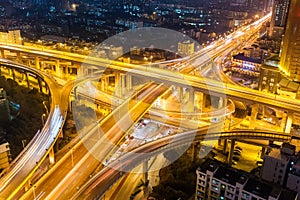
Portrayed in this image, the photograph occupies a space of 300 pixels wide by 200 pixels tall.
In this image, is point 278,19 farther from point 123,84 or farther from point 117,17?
point 117,17

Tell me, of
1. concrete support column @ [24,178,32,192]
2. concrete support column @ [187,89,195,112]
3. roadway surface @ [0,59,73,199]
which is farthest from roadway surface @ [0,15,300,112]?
concrete support column @ [24,178,32,192]

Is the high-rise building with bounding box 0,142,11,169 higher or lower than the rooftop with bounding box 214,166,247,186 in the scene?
lower

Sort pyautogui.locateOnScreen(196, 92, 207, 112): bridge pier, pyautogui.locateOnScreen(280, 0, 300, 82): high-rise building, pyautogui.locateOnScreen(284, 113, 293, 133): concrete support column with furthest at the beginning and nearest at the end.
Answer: pyautogui.locateOnScreen(280, 0, 300, 82): high-rise building → pyautogui.locateOnScreen(196, 92, 207, 112): bridge pier → pyautogui.locateOnScreen(284, 113, 293, 133): concrete support column

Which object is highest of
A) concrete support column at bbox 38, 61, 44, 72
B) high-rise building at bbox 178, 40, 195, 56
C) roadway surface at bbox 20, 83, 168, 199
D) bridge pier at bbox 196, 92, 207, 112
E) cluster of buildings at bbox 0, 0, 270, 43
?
cluster of buildings at bbox 0, 0, 270, 43

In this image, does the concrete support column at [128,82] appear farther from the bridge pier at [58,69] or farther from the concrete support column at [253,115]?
the concrete support column at [253,115]

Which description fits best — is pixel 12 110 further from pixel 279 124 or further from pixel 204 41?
pixel 204 41

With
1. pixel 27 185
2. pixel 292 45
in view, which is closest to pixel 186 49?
pixel 292 45

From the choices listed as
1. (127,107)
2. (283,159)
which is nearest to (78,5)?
(127,107)

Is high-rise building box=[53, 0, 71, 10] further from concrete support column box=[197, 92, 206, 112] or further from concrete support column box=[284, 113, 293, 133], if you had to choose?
concrete support column box=[284, 113, 293, 133]
